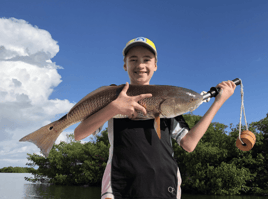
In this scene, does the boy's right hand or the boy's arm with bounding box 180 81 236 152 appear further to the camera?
the boy's arm with bounding box 180 81 236 152

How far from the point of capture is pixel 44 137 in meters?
2.24

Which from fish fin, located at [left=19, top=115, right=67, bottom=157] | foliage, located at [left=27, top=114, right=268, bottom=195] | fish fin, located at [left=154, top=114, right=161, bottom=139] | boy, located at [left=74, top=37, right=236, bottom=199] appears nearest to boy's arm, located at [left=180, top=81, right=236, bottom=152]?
boy, located at [left=74, top=37, right=236, bottom=199]

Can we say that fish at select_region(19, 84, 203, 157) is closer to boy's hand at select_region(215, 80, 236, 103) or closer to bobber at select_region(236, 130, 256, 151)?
boy's hand at select_region(215, 80, 236, 103)

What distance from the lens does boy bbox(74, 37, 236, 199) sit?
6.72 feet

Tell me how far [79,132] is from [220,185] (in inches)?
1234

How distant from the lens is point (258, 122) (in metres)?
32.7

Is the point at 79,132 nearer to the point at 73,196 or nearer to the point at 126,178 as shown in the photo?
the point at 126,178

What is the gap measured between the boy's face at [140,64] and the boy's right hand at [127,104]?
51 cm

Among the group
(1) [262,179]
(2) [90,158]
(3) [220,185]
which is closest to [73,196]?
(2) [90,158]

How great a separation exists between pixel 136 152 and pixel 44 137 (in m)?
1.02

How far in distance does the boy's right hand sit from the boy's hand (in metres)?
0.97

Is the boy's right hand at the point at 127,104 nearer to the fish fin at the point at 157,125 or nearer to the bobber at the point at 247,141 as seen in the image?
the fish fin at the point at 157,125

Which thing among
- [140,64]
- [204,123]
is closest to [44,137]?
[140,64]

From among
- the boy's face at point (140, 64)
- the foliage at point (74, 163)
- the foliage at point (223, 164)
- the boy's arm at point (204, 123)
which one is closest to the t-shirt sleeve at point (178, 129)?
the boy's arm at point (204, 123)
